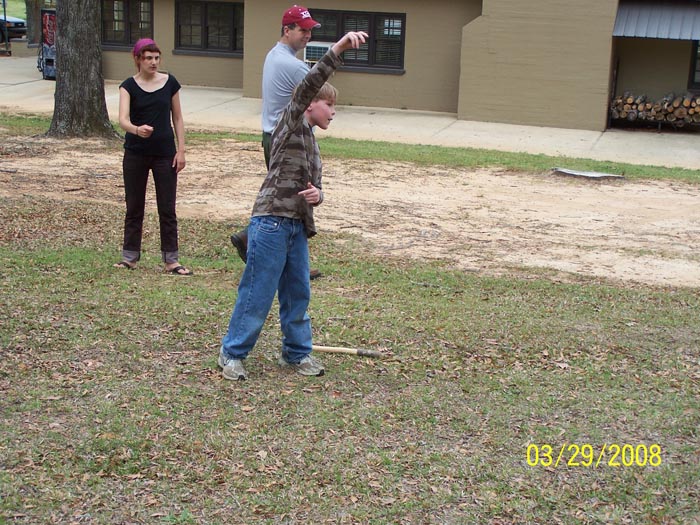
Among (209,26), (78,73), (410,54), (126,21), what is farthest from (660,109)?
(126,21)

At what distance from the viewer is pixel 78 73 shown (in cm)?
1467

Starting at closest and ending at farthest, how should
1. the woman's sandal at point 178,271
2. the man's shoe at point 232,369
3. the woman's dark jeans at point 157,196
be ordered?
the man's shoe at point 232,369
the woman's dark jeans at point 157,196
the woman's sandal at point 178,271

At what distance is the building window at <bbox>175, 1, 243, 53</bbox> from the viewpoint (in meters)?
23.7

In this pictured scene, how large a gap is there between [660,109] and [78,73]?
12.0m

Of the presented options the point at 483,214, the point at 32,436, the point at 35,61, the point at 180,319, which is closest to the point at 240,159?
the point at 483,214

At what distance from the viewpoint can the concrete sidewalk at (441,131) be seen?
1723 centimetres

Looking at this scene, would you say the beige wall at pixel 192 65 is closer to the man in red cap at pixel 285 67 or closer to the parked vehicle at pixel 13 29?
the parked vehicle at pixel 13 29

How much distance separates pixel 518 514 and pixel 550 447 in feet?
2.17

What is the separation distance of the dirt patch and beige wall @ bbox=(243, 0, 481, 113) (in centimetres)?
795

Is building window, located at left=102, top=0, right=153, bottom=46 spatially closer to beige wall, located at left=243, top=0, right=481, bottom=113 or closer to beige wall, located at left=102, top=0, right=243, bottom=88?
beige wall, located at left=102, top=0, right=243, bottom=88

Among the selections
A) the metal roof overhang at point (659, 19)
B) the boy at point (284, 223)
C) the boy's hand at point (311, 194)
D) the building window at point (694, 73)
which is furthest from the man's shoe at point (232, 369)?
the building window at point (694, 73)

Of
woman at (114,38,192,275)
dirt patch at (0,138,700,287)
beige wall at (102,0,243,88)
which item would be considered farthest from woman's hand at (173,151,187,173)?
beige wall at (102,0,243,88)

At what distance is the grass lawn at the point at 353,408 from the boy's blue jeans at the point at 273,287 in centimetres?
21

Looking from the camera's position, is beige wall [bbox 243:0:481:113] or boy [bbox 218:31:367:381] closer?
boy [bbox 218:31:367:381]
